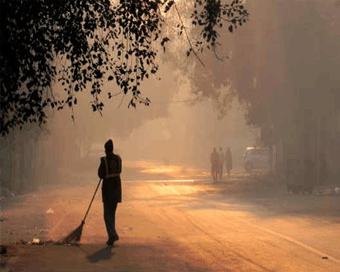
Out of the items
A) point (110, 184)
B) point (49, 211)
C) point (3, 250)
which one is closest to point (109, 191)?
point (110, 184)

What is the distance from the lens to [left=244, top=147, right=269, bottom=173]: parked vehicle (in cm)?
6569

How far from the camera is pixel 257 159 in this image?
217ft

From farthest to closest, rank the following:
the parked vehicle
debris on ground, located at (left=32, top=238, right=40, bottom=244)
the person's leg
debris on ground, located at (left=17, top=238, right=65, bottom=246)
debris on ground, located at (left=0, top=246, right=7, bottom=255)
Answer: the parked vehicle < debris on ground, located at (left=32, top=238, right=40, bottom=244) < the person's leg < debris on ground, located at (left=17, top=238, right=65, bottom=246) < debris on ground, located at (left=0, top=246, right=7, bottom=255)

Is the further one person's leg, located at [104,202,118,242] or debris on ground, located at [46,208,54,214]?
debris on ground, located at [46,208,54,214]

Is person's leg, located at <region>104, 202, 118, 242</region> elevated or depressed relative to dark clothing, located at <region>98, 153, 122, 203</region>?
depressed

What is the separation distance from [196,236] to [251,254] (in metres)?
3.41

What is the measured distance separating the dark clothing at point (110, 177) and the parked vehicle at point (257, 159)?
161 ft

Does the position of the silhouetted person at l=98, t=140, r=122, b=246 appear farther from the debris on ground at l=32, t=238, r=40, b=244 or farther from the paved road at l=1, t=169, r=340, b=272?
the debris on ground at l=32, t=238, r=40, b=244

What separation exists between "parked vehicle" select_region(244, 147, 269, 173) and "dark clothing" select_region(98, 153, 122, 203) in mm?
49029

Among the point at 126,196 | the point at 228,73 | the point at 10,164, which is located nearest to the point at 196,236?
the point at 126,196

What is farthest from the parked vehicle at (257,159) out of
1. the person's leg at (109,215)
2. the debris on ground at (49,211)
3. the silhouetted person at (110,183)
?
the person's leg at (109,215)

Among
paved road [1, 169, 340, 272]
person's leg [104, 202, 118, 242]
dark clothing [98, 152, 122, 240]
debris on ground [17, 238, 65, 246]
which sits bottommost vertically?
paved road [1, 169, 340, 272]

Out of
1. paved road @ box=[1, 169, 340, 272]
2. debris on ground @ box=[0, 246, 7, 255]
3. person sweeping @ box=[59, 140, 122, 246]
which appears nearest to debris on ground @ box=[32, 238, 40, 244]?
paved road @ box=[1, 169, 340, 272]

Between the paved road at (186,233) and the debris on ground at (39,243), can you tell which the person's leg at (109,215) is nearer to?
the paved road at (186,233)
